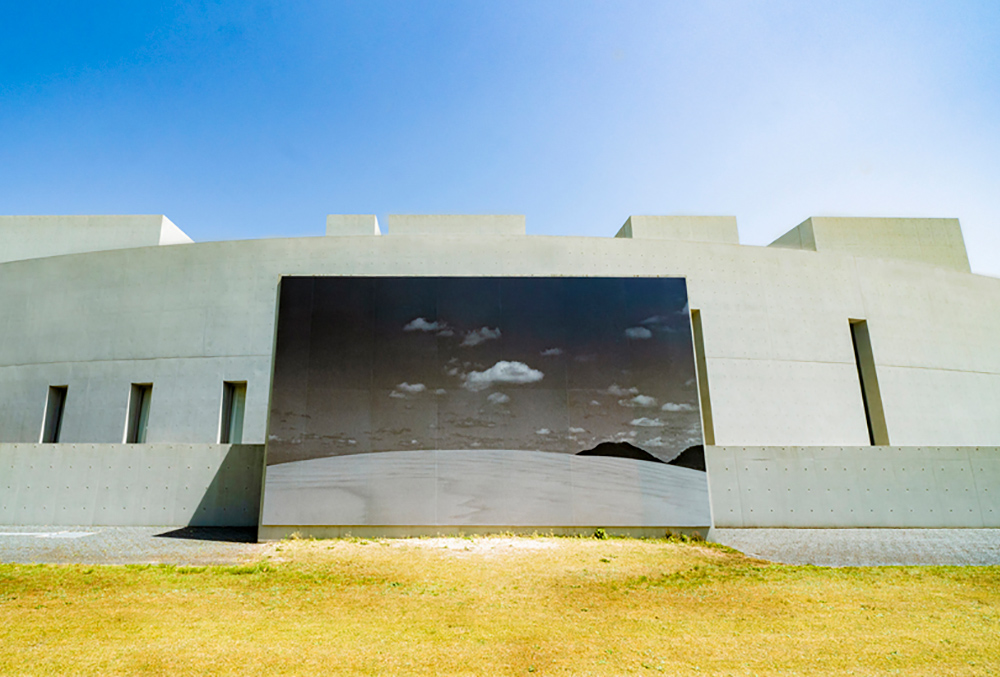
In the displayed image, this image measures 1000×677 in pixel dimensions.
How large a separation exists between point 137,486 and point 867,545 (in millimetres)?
16066

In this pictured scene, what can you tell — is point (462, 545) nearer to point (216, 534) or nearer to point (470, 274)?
point (216, 534)

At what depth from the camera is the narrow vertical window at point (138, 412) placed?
1720 cm

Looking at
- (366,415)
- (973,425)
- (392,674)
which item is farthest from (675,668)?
(973,425)

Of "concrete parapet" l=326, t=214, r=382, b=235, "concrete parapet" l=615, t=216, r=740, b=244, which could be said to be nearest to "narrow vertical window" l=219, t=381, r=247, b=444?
"concrete parapet" l=326, t=214, r=382, b=235

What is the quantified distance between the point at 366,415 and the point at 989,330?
21.7 meters

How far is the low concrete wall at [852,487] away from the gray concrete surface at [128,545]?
10.1 meters

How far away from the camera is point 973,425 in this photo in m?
18.4

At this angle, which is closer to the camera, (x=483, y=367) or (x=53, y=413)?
(x=483, y=367)

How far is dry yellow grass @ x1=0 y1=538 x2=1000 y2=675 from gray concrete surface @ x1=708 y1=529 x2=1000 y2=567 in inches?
36.2

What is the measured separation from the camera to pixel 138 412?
17.5 metres

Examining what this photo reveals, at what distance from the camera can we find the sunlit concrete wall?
16781 mm

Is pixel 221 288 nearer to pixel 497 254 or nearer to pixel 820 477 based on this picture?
pixel 497 254

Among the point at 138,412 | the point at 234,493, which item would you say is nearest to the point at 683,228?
the point at 234,493

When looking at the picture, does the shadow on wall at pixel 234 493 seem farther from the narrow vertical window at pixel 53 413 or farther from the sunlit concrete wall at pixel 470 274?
the narrow vertical window at pixel 53 413
